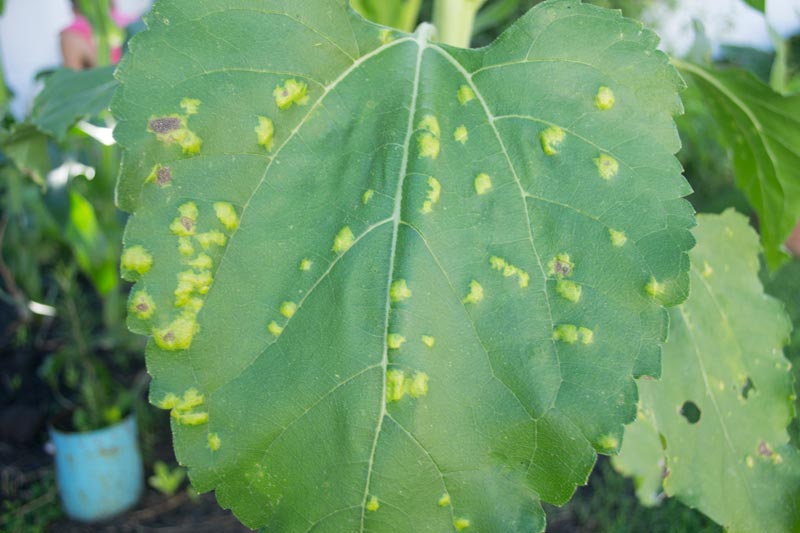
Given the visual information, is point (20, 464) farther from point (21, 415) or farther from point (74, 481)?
point (74, 481)

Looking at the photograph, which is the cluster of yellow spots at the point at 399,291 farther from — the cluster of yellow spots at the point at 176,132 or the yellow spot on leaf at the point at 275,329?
the cluster of yellow spots at the point at 176,132

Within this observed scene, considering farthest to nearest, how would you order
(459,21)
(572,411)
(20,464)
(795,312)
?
1. (795,312)
2. (20,464)
3. (459,21)
4. (572,411)

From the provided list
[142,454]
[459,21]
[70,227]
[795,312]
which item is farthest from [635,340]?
[795,312]

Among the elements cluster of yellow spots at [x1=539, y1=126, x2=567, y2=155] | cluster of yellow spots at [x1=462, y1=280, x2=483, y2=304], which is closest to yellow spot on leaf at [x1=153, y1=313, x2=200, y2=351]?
cluster of yellow spots at [x1=462, y1=280, x2=483, y2=304]

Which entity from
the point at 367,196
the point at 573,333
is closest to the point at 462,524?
the point at 573,333

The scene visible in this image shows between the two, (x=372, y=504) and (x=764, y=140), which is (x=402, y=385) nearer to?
(x=372, y=504)

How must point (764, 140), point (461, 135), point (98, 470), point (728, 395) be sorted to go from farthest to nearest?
point (98, 470), point (764, 140), point (728, 395), point (461, 135)
